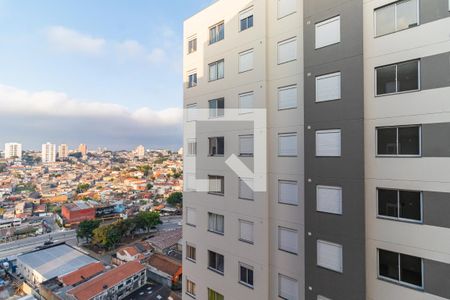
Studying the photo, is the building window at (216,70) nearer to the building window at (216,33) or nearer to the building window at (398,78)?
the building window at (216,33)

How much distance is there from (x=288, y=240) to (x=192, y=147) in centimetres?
640

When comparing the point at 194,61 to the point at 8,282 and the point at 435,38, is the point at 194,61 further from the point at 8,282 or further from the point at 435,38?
the point at 8,282

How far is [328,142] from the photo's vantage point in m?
7.94

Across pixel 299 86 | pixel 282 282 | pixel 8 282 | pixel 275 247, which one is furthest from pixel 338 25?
pixel 8 282

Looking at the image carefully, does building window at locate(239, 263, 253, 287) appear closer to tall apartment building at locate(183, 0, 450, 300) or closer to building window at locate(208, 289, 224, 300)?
tall apartment building at locate(183, 0, 450, 300)

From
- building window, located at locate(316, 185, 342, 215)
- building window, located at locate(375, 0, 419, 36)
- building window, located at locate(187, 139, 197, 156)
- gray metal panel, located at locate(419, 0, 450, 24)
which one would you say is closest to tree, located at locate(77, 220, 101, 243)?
building window, located at locate(187, 139, 197, 156)

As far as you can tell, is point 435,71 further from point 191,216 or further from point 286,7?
point 191,216

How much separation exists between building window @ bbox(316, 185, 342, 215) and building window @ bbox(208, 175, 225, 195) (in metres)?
4.36

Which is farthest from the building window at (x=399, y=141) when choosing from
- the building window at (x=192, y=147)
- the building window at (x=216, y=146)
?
the building window at (x=192, y=147)

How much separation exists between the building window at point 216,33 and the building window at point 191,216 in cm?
871

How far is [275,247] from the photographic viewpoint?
31.0 ft

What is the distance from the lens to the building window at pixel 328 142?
777 centimetres

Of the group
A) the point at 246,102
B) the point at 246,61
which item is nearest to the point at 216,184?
the point at 246,102

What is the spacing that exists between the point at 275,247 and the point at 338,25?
28.1ft
